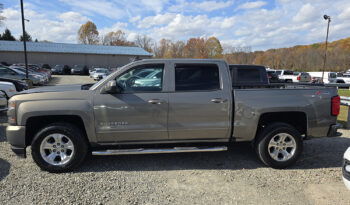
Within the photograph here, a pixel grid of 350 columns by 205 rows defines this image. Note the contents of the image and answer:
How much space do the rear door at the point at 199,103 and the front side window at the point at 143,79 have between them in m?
0.27

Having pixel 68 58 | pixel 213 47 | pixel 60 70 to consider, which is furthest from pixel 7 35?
pixel 213 47

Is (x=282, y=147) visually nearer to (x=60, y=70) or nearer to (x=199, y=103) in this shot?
(x=199, y=103)

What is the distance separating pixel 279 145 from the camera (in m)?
4.23

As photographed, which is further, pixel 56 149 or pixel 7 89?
pixel 7 89

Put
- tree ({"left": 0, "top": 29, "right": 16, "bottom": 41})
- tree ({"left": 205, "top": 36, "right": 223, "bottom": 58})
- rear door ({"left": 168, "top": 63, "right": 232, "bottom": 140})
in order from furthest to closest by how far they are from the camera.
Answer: tree ({"left": 205, "top": 36, "right": 223, "bottom": 58})
tree ({"left": 0, "top": 29, "right": 16, "bottom": 41})
rear door ({"left": 168, "top": 63, "right": 232, "bottom": 140})

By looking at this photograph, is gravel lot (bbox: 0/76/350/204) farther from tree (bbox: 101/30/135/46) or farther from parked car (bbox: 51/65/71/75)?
tree (bbox: 101/30/135/46)

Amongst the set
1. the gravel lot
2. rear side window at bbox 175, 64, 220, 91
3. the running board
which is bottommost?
the gravel lot

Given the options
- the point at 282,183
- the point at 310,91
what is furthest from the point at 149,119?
the point at 310,91

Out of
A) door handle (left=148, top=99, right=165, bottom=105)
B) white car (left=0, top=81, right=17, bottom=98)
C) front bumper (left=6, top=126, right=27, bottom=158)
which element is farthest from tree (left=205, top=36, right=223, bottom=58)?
front bumper (left=6, top=126, right=27, bottom=158)

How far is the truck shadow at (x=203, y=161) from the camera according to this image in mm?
4246

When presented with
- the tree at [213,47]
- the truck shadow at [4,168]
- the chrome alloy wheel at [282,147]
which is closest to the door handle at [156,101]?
the chrome alloy wheel at [282,147]

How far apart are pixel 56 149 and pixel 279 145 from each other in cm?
376

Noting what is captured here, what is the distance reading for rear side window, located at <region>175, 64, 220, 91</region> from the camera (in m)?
4.09

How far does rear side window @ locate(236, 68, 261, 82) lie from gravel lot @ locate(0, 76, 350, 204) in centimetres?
398
